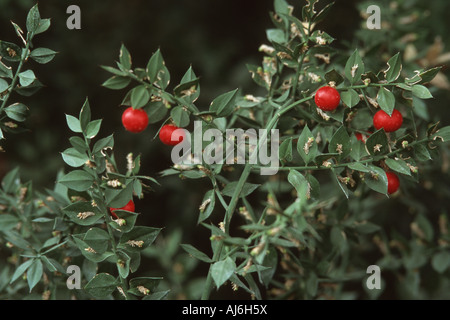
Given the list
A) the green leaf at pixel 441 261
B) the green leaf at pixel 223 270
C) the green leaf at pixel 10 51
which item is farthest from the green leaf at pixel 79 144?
the green leaf at pixel 441 261

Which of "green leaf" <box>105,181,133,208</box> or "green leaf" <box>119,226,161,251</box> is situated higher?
"green leaf" <box>105,181,133,208</box>

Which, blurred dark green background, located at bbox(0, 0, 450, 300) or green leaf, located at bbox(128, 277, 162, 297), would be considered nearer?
green leaf, located at bbox(128, 277, 162, 297)

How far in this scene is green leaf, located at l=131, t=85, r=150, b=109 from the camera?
94cm

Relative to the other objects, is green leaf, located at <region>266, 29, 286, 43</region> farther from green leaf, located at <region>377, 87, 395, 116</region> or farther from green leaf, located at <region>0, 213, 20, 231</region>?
green leaf, located at <region>0, 213, 20, 231</region>

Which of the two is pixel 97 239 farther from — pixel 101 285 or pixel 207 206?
pixel 207 206

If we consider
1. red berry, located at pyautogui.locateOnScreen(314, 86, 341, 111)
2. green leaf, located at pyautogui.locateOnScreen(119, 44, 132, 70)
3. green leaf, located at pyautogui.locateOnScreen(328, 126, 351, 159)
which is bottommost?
green leaf, located at pyautogui.locateOnScreen(328, 126, 351, 159)

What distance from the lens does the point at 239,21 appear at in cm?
254

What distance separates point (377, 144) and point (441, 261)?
2.06ft

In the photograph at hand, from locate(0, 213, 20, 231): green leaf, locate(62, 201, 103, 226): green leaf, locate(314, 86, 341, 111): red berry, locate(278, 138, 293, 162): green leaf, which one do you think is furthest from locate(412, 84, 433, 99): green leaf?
locate(0, 213, 20, 231): green leaf

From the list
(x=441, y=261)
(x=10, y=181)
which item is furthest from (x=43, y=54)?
(x=441, y=261)

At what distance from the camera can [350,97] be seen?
969 mm

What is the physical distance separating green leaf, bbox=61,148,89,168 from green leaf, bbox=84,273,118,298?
22cm

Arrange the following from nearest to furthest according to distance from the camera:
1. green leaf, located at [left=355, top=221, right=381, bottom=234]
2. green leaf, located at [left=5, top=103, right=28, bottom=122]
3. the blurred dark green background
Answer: green leaf, located at [left=5, top=103, right=28, bottom=122] < green leaf, located at [left=355, top=221, right=381, bottom=234] < the blurred dark green background
